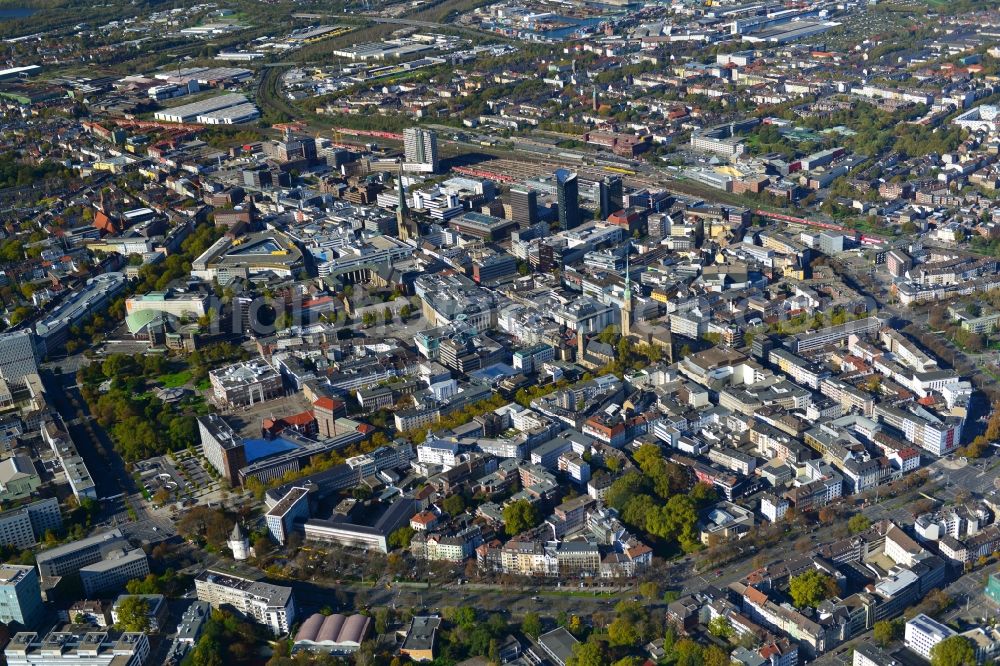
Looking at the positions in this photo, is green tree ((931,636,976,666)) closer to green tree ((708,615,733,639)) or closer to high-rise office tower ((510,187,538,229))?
green tree ((708,615,733,639))

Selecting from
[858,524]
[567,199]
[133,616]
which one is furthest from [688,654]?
[567,199]

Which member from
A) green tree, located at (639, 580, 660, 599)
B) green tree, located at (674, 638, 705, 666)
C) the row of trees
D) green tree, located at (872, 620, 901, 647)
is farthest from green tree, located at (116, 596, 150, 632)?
green tree, located at (872, 620, 901, 647)

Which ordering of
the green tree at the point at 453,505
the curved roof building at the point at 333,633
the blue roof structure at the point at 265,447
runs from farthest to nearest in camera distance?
the blue roof structure at the point at 265,447 → the green tree at the point at 453,505 → the curved roof building at the point at 333,633

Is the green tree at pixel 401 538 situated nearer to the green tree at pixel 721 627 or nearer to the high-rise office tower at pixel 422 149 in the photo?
the green tree at pixel 721 627

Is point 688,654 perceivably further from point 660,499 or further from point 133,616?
point 133,616

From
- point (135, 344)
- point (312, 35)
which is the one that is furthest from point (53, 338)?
point (312, 35)

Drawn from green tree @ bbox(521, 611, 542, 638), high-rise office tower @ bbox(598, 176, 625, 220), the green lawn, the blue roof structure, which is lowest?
the green lawn

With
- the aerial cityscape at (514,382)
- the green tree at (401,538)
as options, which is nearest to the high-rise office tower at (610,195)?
the aerial cityscape at (514,382)
